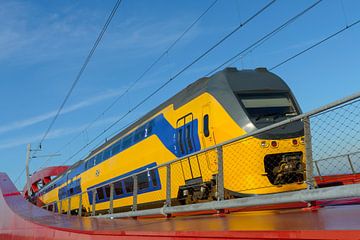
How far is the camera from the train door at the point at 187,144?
1124cm

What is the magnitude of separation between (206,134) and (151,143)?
12.1 feet

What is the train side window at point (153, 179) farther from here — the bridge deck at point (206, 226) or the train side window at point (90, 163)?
the train side window at point (90, 163)

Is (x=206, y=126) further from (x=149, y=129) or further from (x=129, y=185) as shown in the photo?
(x=129, y=185)

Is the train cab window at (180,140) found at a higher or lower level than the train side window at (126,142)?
lower

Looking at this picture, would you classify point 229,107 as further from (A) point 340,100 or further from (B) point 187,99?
(A) point 340,100

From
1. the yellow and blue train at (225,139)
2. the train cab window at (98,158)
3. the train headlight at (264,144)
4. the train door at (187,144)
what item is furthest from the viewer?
the train cab window at (98,158)

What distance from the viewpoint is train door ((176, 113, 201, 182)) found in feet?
36.9

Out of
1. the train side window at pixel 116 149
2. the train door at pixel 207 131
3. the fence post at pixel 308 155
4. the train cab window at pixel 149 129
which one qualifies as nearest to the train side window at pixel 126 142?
the train side window at pixel 116 149

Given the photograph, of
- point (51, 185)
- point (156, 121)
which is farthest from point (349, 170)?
point (51, 185)

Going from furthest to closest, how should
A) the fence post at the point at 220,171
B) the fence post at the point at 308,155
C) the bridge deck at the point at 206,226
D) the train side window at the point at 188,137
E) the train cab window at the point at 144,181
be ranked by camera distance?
the train cab window at the point at 144,181 → the train side window at the point at 188,137 → the fence post at the point at 220,171 → the fence post at the point at 308,155 → the bridge deck at the point at 206,226

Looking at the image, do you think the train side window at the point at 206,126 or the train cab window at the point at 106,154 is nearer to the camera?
the train side window at the point at 206,126

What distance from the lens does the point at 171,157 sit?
42.3 ft

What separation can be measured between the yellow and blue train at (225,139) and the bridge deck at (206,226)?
228 cm

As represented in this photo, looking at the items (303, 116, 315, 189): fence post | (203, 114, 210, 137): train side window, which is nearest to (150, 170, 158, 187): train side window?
(203, 114, 210, 137): train side window
